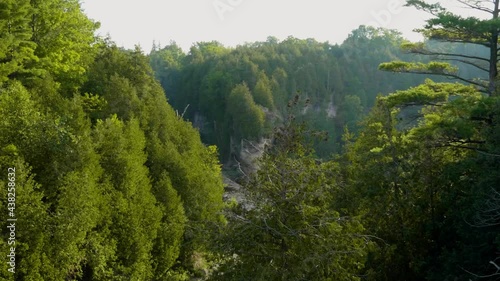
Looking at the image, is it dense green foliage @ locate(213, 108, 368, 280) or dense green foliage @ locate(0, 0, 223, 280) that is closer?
dense green foliage @ locate(213, 108, 368, 280)

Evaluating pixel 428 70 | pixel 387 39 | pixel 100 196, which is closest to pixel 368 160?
pixel 428 70

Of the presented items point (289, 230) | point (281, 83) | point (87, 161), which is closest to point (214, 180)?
point (87, 161)

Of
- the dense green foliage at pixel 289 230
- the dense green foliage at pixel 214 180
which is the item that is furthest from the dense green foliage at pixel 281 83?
the dense green foliage at pixel 289 230

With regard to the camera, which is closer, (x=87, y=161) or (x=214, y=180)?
(x=87, y=161)

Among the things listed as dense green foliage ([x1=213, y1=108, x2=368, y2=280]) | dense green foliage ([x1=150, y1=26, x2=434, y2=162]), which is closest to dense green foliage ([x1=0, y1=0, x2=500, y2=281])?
dense green foliage ([x1=213, y1=108, x2=368, y2=280])

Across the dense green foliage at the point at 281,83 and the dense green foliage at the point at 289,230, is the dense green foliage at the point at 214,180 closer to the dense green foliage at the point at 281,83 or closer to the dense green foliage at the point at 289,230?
the dense green foliage at the point at 289,230

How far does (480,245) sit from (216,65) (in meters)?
67.5

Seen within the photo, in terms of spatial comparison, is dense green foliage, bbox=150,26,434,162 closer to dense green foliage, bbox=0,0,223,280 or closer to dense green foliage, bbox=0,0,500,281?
dense green foliage, bbox=0,0,223,280

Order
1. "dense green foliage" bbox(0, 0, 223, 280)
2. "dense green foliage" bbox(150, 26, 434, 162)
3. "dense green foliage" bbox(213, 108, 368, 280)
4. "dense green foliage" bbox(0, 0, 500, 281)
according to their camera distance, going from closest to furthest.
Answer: "dense green foliage" bbox(213, 108, 368, 280) < "dense green foliage" bbox(0, 0, 500, 281) < "dense green foliage" bbox(0, 0, 223, 280) < "dense green foliage" bbox(150, 26, 434, 162)

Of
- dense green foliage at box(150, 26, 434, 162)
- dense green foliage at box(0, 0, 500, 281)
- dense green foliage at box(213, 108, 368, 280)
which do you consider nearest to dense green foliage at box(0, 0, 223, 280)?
dense green foliage at box(0, 0, 500, 281)

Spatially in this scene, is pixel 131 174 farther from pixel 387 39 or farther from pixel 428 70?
pixel 387 39

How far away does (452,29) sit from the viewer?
15648 mm

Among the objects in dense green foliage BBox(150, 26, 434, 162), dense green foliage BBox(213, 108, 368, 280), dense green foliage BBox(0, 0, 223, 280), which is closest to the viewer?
dense green foliage BBox(213, 108, 368, 280)

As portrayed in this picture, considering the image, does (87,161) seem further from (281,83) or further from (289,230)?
(281,83)
